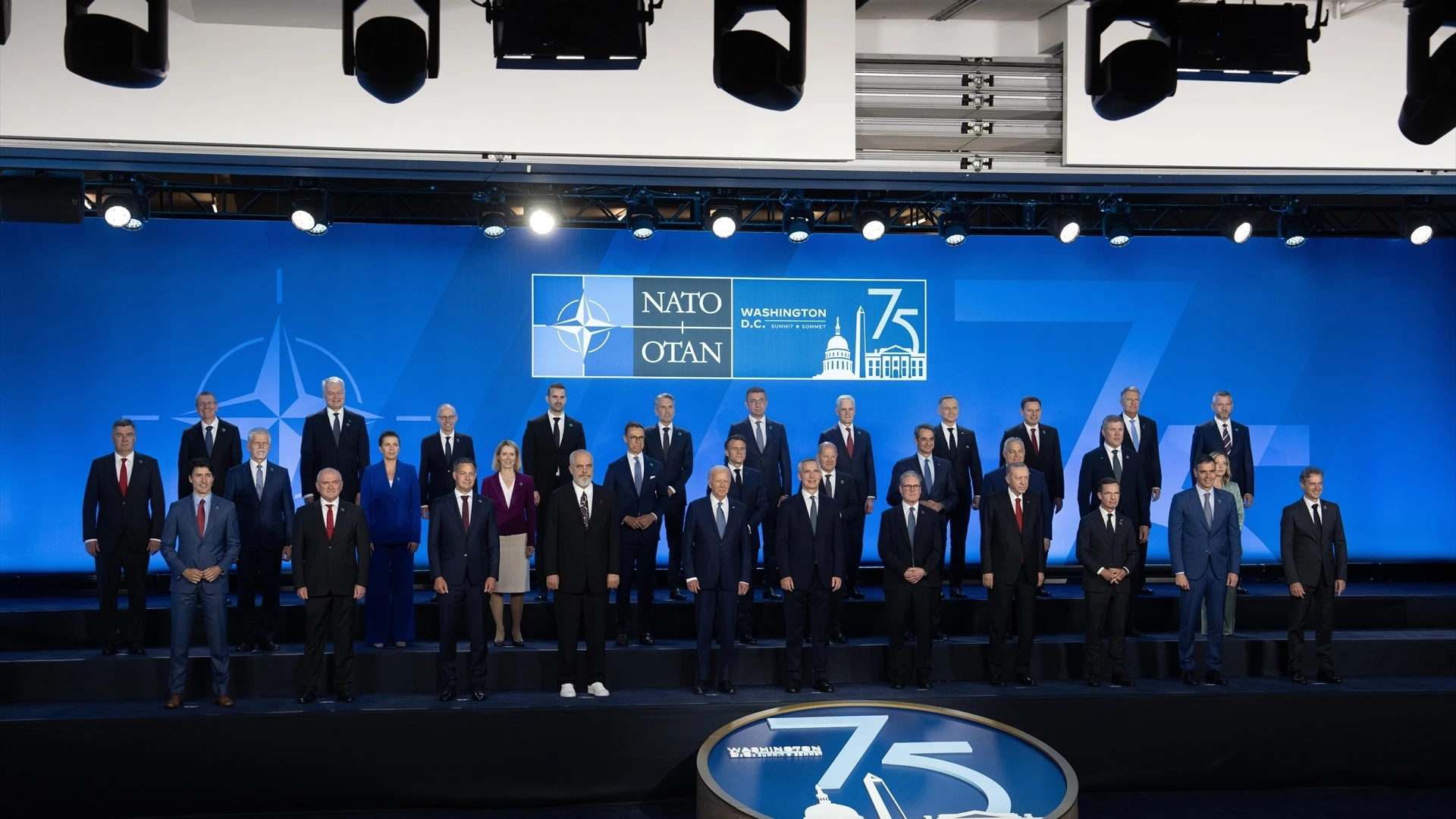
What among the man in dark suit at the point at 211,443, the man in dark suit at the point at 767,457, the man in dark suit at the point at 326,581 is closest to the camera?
the man in dark suit at the point at 326,581

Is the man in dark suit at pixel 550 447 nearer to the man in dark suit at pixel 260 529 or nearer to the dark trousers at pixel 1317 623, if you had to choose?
the man in dark suit at pixel 260 529

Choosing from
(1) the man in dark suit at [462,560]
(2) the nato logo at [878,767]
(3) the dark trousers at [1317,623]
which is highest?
(1) the man in dark suit at [462,560]

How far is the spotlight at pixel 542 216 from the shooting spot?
8609mm

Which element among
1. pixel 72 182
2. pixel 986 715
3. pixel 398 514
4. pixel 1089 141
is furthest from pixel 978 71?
pixel 72 182

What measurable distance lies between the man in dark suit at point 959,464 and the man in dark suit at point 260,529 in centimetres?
480

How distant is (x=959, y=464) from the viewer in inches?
348

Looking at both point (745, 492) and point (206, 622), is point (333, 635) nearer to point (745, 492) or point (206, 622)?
point (206, 622)

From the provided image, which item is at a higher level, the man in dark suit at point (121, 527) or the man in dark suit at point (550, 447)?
the man in dark suit at point (550, 447)

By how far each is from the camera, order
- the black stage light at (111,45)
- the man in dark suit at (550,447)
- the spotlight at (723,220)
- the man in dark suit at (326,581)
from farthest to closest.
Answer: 1. the spotlight at (723,220)
2. the man in dark suit at (550,447)
3. the man in dark suit at (326,581)
4. the black stage light at (111,45)

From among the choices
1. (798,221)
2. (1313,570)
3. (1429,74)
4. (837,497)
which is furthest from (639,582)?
(1429,74)

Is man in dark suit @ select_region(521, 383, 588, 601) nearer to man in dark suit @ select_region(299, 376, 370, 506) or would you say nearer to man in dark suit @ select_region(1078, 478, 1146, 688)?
man in dark suit @ select_region(299, 376, 370, 506)

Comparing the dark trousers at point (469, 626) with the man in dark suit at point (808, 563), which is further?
the man in dark suit at point (808, 563)

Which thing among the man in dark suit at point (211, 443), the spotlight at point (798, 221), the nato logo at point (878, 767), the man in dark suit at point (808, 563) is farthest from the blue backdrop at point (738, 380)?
the nato logo at point (878, 767)

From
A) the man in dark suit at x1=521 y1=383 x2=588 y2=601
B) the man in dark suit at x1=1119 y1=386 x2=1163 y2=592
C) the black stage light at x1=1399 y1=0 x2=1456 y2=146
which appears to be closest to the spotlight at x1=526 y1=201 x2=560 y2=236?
the man in dark suit at x1=521 y1=383 x2=588 y2=601
